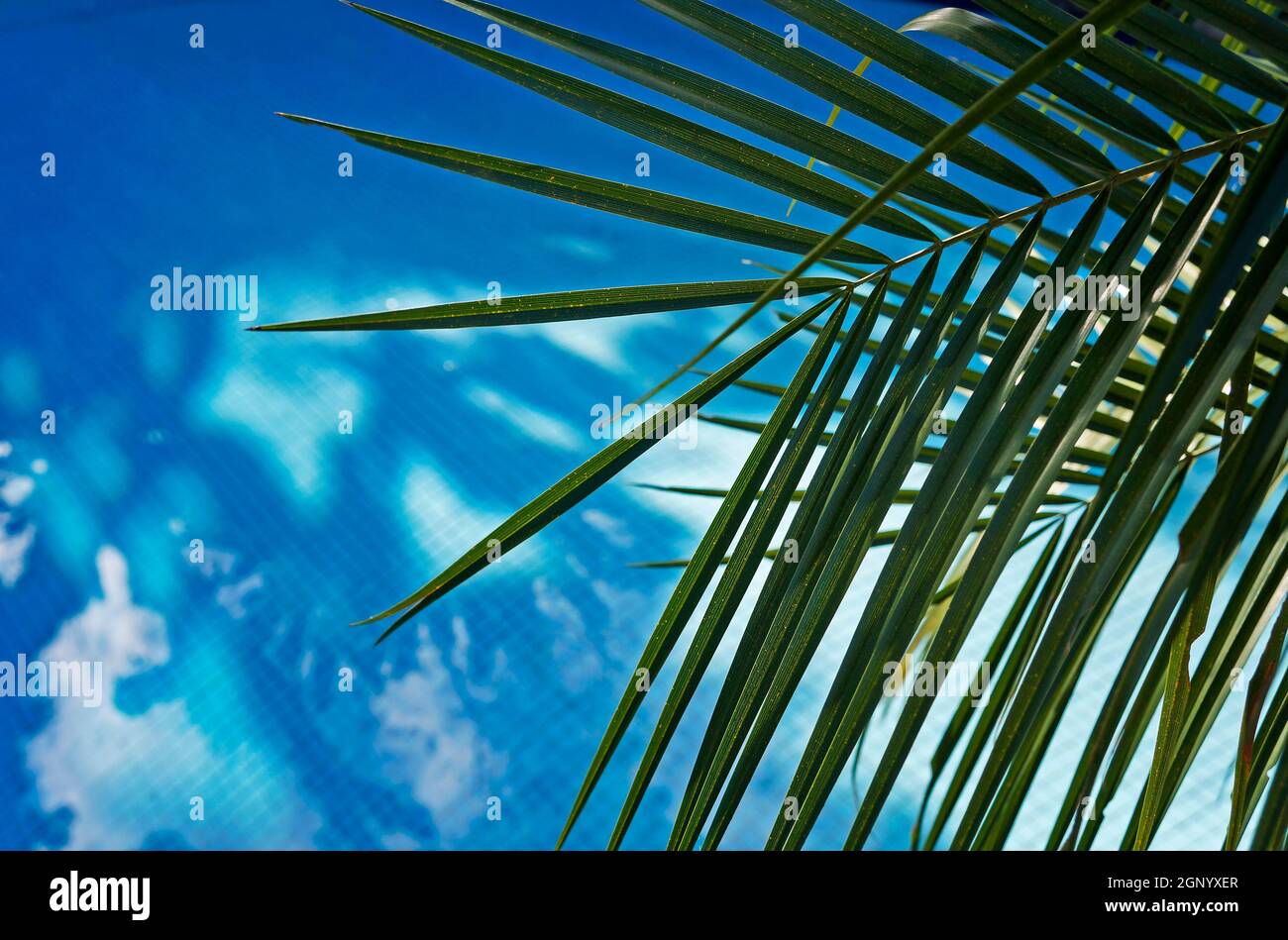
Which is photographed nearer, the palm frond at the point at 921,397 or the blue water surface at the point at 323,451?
the palm frond at the point at 921,397

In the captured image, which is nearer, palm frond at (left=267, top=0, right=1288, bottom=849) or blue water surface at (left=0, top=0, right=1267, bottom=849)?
palm frond at (left=267, top=0, right=1288, bottom=849)

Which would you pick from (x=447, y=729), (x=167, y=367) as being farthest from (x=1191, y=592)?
(x=167, y=367)

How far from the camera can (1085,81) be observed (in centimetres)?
41

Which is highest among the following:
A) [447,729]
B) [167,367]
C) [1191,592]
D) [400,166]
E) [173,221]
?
[400,166]

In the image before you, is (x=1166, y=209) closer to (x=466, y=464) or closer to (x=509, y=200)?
(x=466, y=464)

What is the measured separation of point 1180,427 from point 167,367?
4.18 metres

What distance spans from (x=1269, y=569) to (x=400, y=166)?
4424 mm

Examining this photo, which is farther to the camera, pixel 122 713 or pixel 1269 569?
pixel 122 713

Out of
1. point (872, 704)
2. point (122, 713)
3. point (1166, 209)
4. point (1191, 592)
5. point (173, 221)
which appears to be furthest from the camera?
point (173, 221)

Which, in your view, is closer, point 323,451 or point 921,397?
point 921,397

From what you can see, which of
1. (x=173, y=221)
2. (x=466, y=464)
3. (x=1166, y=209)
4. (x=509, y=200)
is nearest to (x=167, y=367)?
(x=173, y=221)

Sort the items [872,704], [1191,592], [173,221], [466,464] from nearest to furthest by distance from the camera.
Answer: [1191,592] < [872,704] < [466,464] < [173,221]

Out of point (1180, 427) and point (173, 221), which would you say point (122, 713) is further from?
point (1180, 427)
